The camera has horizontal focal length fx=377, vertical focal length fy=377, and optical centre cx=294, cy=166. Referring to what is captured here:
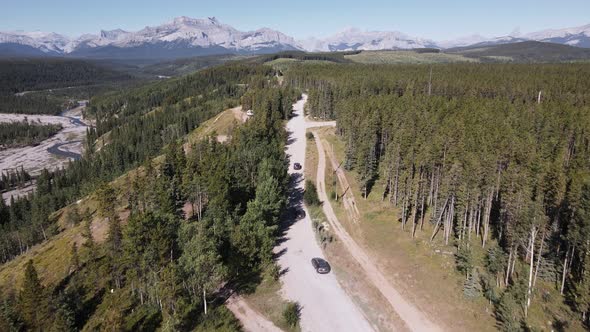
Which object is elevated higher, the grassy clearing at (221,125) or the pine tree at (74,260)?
the grassy clearing at (221,125)

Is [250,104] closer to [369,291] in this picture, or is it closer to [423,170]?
[423,170]

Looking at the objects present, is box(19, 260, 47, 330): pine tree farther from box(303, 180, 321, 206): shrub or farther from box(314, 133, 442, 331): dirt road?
box(303, 180, 321, 206): shrub

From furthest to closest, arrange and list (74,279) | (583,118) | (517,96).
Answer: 1. (517,96)
2. (583,118)
3. (74,279)

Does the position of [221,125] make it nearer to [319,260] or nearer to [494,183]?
[319,260]

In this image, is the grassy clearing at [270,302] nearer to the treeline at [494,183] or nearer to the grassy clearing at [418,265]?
the grassy clearing at [418,265]

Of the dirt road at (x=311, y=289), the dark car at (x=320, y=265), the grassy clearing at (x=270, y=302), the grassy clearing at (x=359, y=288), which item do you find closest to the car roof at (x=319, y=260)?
the dark car at (x=320, y=265)

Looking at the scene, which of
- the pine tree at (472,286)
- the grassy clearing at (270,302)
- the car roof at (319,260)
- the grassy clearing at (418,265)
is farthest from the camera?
the car roof at (319,260)

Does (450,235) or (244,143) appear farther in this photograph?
(244,143)

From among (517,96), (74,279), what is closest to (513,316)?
(74,279)
